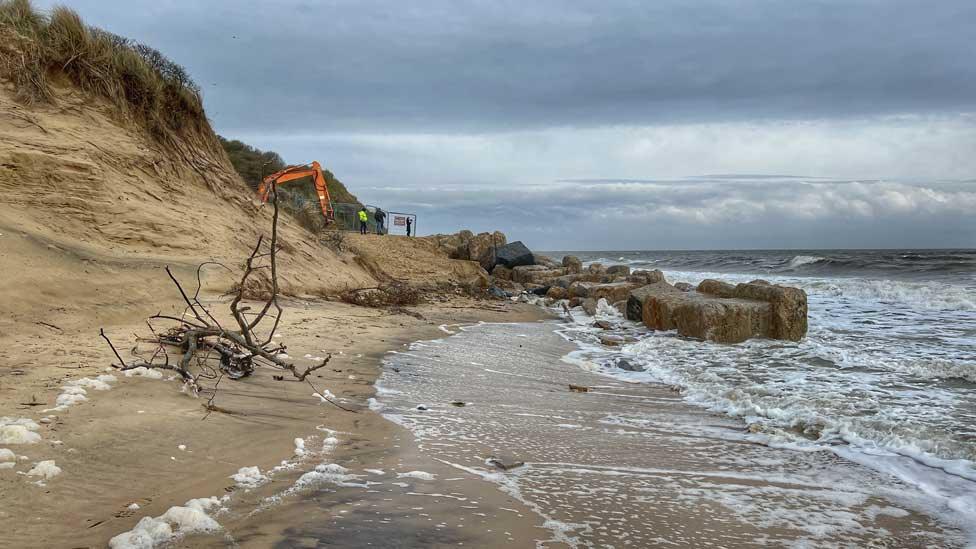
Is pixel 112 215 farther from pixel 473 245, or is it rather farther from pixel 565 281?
pixel 473 245

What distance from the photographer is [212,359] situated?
5043 mm

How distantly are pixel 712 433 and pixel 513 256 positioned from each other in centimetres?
1965

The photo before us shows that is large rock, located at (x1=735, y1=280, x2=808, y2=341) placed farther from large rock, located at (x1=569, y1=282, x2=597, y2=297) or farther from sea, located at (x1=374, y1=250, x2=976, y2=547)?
large rock, located at (x1=569, y1=282, x2=597, y2=297)

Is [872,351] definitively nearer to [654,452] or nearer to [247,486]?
[654,452]

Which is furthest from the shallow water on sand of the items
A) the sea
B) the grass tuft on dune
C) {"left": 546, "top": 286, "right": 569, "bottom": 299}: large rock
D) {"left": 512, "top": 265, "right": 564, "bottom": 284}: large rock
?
{"left": 512, "top": 265, "right": 564, "bottom": 284}: large rock

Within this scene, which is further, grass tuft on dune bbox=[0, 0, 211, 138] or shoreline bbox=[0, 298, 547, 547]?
grass tuft on dune bbox=[0, 0, 211, 138]

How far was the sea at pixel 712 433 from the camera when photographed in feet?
9.97

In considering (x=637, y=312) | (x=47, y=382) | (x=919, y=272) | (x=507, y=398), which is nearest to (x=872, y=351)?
(x=637, y=312)

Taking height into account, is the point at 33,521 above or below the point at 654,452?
above

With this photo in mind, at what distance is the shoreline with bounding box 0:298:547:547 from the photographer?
2455 millimetres

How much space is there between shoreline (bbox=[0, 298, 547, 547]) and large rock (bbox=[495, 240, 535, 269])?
1849cm

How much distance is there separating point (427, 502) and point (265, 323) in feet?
16.3

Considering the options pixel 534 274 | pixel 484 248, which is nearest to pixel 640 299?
pixel 534 274

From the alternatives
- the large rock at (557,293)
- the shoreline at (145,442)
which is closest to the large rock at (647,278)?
the large rock at (557,293)
